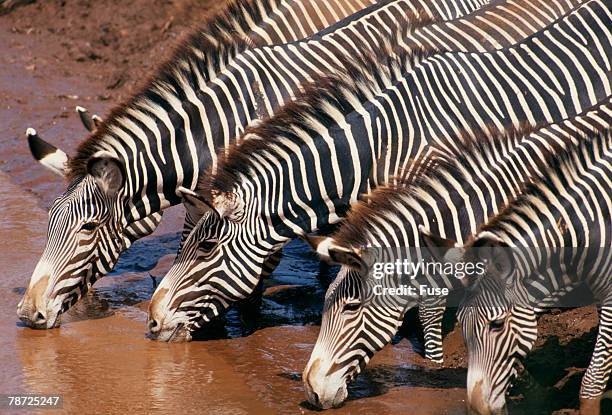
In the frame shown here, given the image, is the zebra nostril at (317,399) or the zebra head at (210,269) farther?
the zebra head at (210,269)

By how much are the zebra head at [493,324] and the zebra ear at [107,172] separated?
313 cm

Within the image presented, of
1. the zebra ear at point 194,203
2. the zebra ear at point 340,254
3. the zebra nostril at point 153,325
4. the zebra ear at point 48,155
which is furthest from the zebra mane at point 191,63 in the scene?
the zebra ear at point 340,254

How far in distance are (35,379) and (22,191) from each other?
15.2 ft

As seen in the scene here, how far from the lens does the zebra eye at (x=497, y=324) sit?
7477mm

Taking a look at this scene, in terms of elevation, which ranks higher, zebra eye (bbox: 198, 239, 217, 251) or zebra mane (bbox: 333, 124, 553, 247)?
zebra mane (bbox: 333, 124, 553, 247)

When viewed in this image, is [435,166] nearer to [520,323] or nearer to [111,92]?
[520,323]

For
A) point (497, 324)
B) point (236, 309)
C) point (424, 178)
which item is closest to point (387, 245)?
point (424, 178)

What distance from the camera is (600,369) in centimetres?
779

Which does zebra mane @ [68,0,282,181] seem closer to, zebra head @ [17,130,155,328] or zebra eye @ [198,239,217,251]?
zebra head @ [17,130,155,328]

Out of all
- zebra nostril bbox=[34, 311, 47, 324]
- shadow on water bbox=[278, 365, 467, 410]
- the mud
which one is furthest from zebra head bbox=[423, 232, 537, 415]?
zebra nostril bbox=[34, 311, 47, 324]

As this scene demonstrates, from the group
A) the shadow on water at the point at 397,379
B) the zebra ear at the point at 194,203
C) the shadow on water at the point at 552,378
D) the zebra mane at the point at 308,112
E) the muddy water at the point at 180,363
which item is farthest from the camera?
the zebra mane at the point at 308,112

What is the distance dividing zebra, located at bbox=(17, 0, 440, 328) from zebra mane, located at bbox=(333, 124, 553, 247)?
1.92 m

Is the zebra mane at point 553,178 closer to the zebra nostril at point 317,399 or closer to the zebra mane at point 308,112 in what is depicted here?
the zebra nostril at point 317,399

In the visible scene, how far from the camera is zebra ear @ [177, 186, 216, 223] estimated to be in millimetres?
8773
